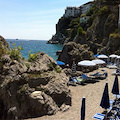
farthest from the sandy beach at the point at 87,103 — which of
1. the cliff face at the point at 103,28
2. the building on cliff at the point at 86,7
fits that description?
the building on cliff at the point at 86,7

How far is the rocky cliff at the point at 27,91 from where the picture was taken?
10.2 metres

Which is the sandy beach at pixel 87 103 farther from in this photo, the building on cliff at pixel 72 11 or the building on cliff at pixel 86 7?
the building on cliff at pixel 72 11

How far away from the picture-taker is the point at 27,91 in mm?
10562

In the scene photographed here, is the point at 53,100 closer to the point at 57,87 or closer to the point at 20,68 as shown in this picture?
the point at 57,87

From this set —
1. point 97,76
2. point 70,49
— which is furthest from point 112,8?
point 97,76

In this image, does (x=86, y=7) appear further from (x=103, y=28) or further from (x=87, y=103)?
(x=87, y=103)

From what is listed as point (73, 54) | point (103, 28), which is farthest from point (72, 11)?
point (73, 54)

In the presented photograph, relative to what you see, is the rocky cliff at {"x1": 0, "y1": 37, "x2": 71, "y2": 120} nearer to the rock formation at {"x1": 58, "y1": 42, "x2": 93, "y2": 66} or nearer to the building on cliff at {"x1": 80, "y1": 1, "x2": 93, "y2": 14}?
the rock formation at {"x1": 58, "y1": 42, "x2": 93, "y2": 66}

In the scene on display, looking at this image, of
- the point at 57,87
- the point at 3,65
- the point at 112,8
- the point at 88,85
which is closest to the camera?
the point at 3,65

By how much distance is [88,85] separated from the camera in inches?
680

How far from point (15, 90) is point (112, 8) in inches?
2232

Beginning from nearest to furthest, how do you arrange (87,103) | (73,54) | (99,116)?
1. (99,116)
2. (87,103)
3. (73,54)

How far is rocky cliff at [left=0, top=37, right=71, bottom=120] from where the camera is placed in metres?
10.2

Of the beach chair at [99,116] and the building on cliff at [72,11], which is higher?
the building on cliff at [72,11]
